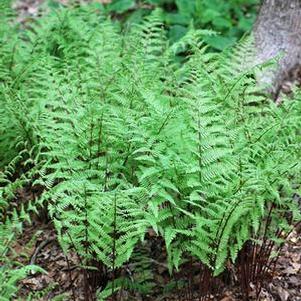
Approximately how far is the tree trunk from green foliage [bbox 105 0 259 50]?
0.91m

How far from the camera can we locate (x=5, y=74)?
212 inches

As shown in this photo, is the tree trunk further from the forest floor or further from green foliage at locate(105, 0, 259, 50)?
the forest floor

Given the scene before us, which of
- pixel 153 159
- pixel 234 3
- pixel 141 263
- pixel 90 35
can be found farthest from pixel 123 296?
pixel 234 3

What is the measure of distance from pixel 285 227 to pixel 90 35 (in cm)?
312

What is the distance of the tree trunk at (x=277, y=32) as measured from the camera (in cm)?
615

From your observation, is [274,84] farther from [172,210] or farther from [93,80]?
[172,210]

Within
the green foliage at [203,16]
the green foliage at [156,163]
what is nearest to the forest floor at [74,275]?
the green foliage at [156,163]

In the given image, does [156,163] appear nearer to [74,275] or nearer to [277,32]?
[74,275]

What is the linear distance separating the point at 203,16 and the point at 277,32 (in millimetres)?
1646

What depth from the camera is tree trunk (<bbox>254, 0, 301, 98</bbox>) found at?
20.2 feet

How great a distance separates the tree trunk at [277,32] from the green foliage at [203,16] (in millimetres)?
908

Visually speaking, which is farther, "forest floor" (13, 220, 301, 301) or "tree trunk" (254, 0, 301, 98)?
"tree trunk" (254, 0, 301, 98)

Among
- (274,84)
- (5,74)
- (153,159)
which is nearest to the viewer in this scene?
(153,159)

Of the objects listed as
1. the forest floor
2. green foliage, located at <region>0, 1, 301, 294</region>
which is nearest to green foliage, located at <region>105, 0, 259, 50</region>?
green foliage, located at <region>0, 1, 301, 294</region>
